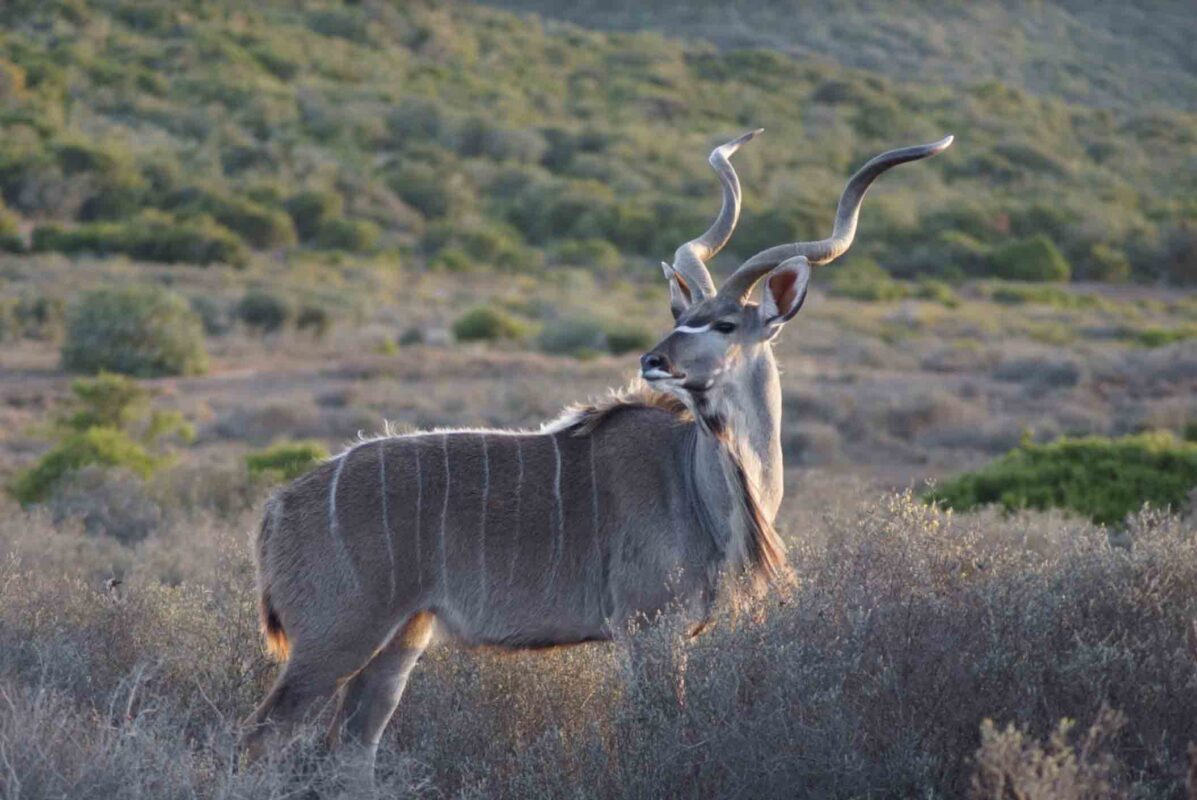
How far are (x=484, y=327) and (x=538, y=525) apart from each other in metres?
17.3

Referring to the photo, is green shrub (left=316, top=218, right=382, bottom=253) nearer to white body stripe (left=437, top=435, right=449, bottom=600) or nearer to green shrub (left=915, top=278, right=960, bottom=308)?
green shrub (left=915, top=278, right=960, bottom=308)

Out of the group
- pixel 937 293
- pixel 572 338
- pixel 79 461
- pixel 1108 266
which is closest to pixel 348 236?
pixel 937 293

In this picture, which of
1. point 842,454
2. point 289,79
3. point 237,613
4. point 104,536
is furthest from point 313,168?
point 237,613

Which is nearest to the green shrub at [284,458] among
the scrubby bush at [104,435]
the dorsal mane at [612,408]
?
the scrubby bush at [104,435]

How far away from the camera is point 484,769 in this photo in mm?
4816

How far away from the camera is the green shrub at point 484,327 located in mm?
22469

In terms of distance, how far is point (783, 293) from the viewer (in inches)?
222

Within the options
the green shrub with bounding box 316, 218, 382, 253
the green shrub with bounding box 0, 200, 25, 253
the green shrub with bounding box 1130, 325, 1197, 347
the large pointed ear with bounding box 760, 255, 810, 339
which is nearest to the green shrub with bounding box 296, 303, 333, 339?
the green shrub with bounding box 0, 200, 25, 253

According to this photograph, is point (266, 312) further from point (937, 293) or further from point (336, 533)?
point (336, 533)

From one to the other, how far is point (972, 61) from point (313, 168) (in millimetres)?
36866

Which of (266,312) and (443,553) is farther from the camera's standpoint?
(266,312)

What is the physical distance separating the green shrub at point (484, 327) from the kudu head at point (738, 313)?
1674 centimetres

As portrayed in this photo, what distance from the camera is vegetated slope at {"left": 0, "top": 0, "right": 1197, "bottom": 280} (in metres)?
35.1

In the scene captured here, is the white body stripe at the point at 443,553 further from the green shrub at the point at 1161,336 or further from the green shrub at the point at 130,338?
the green shrub at the point at 1161,336
